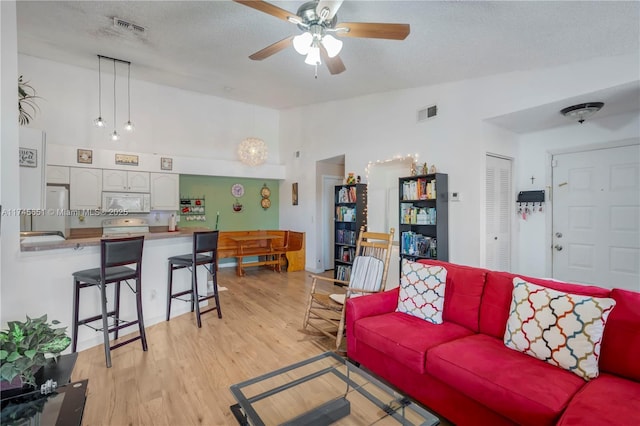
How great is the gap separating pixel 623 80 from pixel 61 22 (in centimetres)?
597

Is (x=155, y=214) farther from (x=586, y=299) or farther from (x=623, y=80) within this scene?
(x=623, y=80)

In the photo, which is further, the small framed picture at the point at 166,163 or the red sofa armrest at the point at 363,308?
the small framed picture at the point at 166,163

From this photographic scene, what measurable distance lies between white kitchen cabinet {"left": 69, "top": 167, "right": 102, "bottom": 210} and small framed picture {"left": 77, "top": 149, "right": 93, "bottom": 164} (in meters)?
0.13

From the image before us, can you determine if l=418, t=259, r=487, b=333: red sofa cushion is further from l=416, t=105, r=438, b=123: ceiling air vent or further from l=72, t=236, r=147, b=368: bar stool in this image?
l=72, t=236, r=147, b=368: bar stool

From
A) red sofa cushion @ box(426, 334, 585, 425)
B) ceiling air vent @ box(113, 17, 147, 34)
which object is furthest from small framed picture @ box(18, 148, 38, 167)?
red sofa cushion @ box(426, 334, 585, 425)

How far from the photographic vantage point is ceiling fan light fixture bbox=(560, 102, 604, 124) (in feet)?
10.2

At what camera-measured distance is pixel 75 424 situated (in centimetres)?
125

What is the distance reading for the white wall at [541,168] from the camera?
12.2 ft

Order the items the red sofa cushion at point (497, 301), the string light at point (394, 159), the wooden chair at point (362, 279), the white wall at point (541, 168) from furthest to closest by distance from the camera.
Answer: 1. the string light at point (394, 159)
2. the white wall at point (541, 168)
3. the wooden chair at point (362, 279)
4. the red sofa cushion at point (497, 301)

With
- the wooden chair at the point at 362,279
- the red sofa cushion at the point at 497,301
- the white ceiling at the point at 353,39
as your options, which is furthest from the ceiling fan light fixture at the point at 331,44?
the red sofa cushion at the point at 497,301

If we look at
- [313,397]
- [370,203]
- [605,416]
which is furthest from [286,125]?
[605,416]

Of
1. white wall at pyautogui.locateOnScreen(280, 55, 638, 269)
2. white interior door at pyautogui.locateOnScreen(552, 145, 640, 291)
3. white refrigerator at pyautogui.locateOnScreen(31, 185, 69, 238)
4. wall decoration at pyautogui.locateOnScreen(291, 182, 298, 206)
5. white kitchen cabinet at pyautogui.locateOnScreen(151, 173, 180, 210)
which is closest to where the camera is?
white wall at pyautogui.locateOnScreen(280, 55, 638, 269)

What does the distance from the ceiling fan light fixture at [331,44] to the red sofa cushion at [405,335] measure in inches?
87.5

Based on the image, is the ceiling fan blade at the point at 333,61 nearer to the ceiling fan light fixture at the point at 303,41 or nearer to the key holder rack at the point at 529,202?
the ceiling fan light fixture at the point at 303,41
